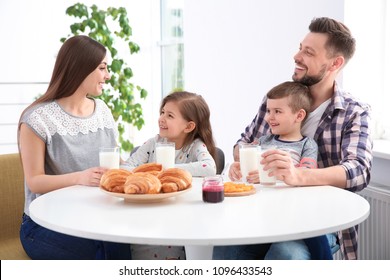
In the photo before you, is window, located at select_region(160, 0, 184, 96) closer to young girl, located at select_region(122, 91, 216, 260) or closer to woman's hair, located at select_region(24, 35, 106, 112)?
young girl, located at select_region(122, 91, 216, 260)

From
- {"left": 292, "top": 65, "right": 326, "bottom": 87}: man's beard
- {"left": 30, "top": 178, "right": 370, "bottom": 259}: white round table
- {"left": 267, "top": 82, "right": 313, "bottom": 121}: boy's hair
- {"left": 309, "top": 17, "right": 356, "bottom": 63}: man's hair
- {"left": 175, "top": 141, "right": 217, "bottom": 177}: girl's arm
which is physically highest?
{"left": 309, "top": 17, "right": 356, "bottom": 63}: man's hair

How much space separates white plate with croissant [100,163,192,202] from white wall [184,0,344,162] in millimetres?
1507

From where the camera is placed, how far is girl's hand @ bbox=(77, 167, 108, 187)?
1.97 meters

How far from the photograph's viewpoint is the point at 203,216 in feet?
5.17

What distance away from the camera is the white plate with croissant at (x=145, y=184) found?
1.67 meters

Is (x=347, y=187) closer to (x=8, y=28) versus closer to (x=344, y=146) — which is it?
(x=344, y=146)

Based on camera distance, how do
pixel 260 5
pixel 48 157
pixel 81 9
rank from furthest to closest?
pixel 81 9 < pixel 260 5 < pixel 48 157

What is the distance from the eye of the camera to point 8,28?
5699 millimetres

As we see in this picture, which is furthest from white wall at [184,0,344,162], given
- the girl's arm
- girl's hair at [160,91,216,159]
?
the girl's arm

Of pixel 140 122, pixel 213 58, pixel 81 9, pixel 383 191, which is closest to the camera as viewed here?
pixel 383 191

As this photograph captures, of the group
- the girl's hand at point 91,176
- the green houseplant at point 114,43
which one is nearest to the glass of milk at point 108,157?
the girl's hand at point 91,176

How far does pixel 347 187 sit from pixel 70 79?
1072mm

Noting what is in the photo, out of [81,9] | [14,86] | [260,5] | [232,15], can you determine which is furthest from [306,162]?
[14,86]

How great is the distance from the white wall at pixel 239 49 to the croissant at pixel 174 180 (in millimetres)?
1485
